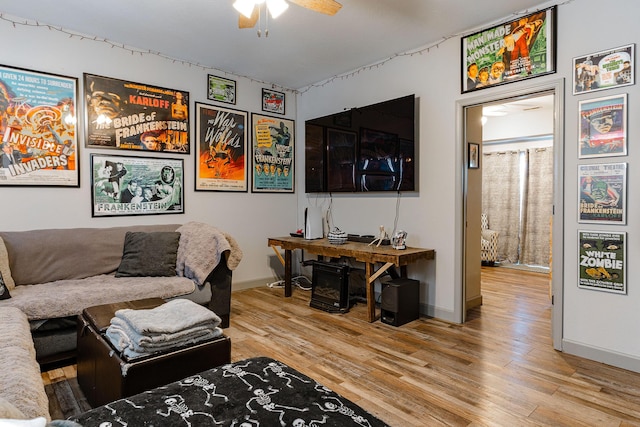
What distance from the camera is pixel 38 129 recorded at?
3234 mm

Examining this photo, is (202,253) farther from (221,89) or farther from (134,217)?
(221,89)

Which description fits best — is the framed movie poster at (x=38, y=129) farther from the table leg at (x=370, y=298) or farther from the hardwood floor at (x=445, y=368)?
the table leg at (x=370, y=298)

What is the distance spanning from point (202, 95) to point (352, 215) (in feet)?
7.34

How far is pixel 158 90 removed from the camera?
3920 millimetres

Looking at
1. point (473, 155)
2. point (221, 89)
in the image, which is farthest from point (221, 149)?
point (473, 155)

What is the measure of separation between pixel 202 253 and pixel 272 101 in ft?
8.16

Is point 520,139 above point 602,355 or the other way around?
above

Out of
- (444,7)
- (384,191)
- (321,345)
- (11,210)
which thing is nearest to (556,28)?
(444,7)

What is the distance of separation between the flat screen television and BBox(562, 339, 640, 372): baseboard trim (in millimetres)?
1815

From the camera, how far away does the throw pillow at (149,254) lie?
126 inches

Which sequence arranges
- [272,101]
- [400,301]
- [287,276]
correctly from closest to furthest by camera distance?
[400,301]
[287,276]
[272,101]

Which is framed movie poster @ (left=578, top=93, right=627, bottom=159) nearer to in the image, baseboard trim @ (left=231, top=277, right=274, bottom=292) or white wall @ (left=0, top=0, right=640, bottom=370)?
white wall @ (left=0, top=0, right=640, bottom=370)

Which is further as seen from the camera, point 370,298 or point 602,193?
point 370,298

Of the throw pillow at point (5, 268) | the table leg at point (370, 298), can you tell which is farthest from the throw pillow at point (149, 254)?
the table leg at point (370, 298)
